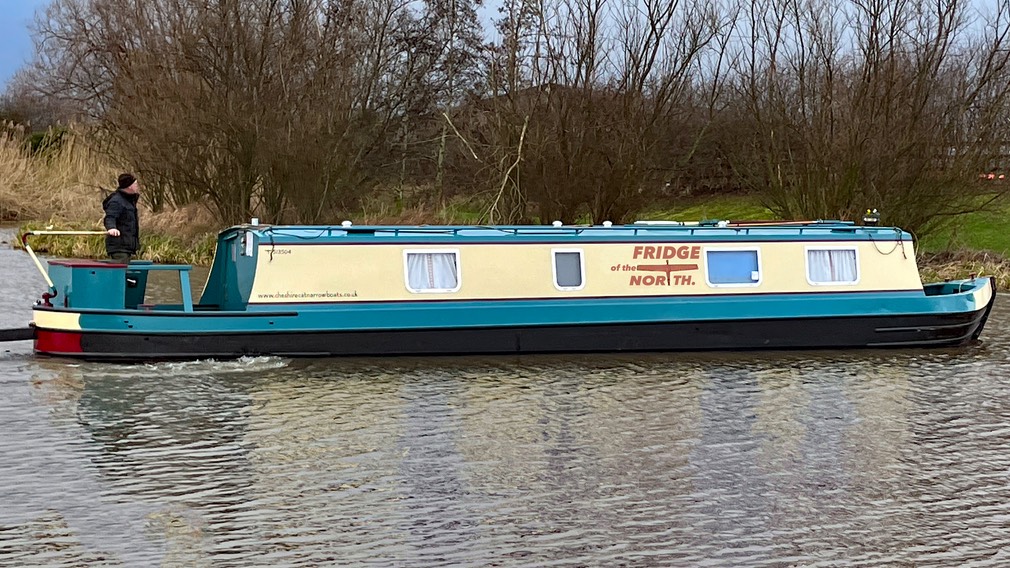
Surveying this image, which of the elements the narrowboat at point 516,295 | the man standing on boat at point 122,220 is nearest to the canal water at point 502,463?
the narrowboat at point 516,295

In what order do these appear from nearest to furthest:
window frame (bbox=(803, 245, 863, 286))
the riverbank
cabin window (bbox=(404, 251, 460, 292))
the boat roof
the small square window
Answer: the boat roof, cabin window (bbox=(404, 251, 460, 292)), the small square window, window frame (bbox=(803, 245, 863, 286)), the riverbank

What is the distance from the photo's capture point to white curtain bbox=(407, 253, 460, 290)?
1342 cm

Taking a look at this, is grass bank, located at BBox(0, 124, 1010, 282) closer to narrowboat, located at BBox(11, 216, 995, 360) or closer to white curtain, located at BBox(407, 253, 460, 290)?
narrowboat, located at BBox(11, 216, 995, 360)

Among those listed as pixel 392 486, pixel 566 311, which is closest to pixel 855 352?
pixel 566 311

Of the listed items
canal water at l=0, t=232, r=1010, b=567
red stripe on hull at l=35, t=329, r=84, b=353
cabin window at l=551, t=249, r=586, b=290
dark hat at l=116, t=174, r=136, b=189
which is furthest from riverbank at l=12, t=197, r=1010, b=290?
red stripe on hull at l=35, t=329, r=84, b=353

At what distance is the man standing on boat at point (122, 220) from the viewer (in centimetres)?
1305

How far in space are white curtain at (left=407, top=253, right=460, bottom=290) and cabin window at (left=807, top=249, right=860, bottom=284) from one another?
443 cm

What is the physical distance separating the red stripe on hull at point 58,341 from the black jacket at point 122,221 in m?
1.31

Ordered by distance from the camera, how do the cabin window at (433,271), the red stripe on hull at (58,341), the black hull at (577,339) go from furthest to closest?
the cabin window at (433,271), the black hull at (577,339), the red stripe on hull at (58,341)

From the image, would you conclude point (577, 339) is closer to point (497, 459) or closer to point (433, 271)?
point (433, 271)

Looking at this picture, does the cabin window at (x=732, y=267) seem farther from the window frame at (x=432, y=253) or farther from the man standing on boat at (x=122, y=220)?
the man standing on boat at (x=122, y=220)

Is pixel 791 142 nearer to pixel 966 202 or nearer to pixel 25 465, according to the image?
pixel 966 202

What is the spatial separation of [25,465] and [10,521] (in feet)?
4.54

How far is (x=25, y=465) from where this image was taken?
8.46 meters
